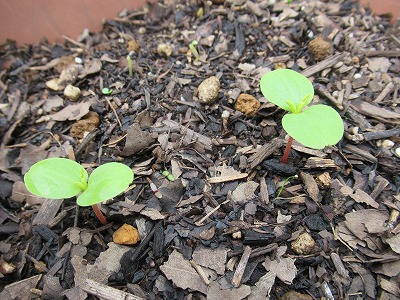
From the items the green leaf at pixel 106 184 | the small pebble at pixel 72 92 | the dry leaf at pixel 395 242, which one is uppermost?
the small pebble at pixel 72 92

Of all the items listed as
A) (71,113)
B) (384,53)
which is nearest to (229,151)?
(71,113)

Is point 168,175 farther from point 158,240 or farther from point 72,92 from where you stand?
point 72,92

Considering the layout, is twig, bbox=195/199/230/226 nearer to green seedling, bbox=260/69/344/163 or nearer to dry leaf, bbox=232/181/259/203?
dry leaf, bbox=232/181/259/203

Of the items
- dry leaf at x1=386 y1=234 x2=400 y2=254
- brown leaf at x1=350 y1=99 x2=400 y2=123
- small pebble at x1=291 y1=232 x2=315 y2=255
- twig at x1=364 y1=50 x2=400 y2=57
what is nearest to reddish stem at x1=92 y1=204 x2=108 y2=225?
small pebble at x1=291 y1=232 x2=315 y2=255

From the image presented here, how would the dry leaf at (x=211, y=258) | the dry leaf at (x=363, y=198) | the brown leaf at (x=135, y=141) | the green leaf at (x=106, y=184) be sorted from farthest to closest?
the brown leaf at (x=135, y=141)
the dry leaf at (x=363, y=198)
the dry leaf at (x=211, y=258)
the green leaf at (x=106, y=184)

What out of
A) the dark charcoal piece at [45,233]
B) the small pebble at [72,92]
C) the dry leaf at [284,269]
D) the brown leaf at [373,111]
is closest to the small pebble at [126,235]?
the dark charcoal piece at [45,233]

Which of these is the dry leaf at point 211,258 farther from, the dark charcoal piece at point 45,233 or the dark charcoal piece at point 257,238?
the dark charcoal piece at point 45,233

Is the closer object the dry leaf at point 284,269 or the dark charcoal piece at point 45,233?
the dry leaf at point 284,269
